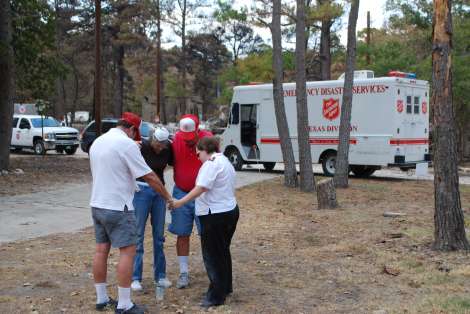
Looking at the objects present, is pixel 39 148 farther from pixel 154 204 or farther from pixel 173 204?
pixel 173 204

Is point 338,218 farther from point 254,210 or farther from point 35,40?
point 35,40

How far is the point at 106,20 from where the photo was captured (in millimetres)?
48719

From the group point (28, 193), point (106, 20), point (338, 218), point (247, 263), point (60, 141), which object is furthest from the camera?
point (106, 20)

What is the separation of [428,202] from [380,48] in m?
17.8

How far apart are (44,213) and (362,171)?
1080 centimetres

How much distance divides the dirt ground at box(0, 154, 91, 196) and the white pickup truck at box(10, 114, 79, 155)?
4.58 meters

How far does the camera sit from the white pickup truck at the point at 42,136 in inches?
1087

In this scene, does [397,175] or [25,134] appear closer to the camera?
[397,175]

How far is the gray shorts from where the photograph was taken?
5130mm

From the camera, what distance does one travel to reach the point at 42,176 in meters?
17.3

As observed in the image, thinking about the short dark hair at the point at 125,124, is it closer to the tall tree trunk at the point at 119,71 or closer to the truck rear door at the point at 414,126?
the truck rear door at the point at 414,126

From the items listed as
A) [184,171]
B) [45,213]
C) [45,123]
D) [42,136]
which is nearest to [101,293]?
[184,171]

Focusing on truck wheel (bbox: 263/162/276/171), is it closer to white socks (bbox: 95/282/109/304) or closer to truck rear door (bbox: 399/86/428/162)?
truck rear door (bbox: 399/86/428/162)

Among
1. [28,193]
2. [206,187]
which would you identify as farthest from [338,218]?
[28,193]
